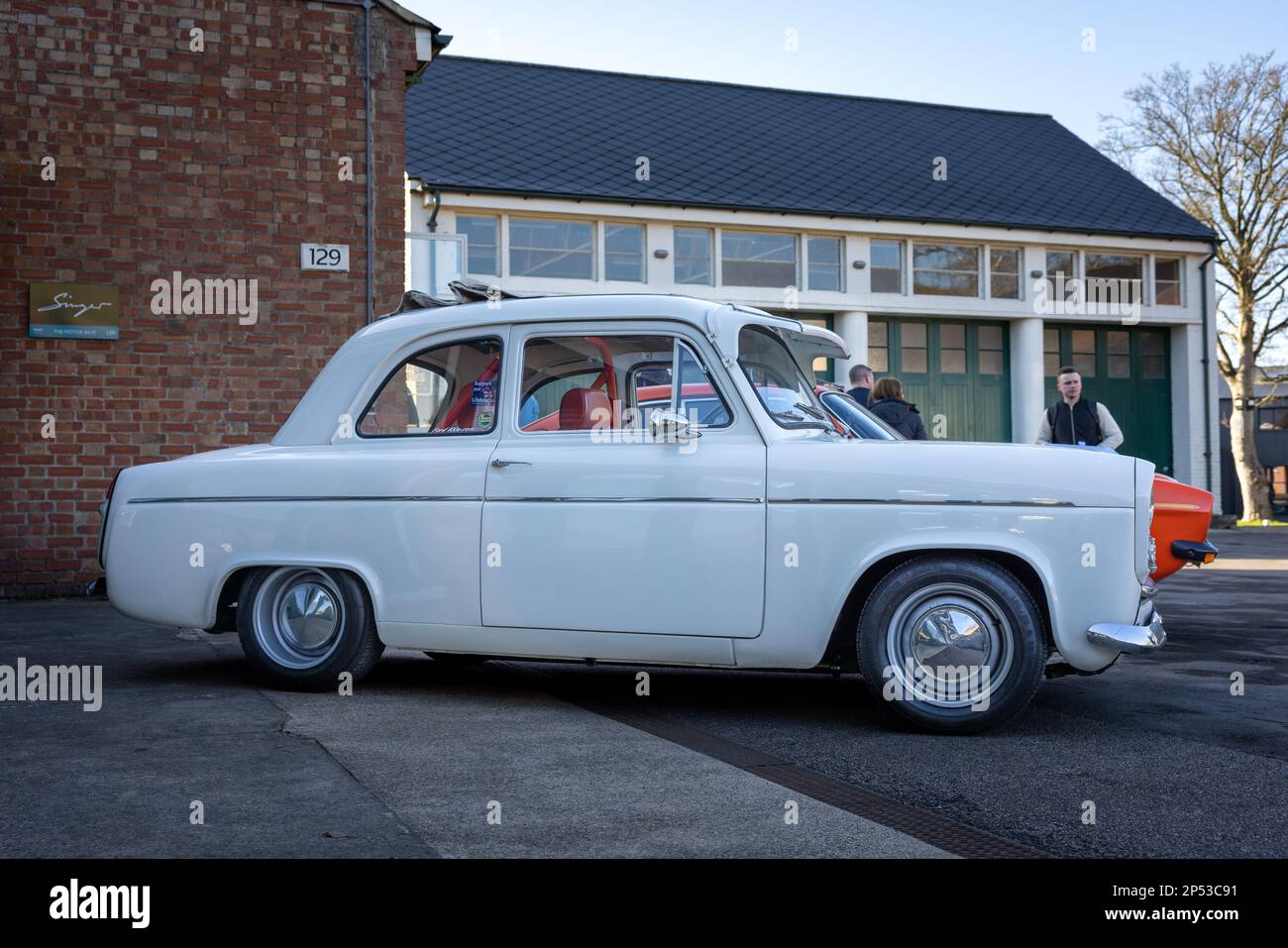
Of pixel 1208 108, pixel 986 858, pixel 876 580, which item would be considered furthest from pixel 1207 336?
pixel 986 858

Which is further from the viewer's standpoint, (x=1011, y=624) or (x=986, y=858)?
(x=1011, y=624)

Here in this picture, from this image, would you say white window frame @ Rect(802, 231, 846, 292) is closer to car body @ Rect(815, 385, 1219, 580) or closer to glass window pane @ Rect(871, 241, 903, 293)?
glass window pane @ Rect(871, 241, 903, 293)

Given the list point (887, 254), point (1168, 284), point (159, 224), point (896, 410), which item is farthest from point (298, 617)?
point (1168, 284)

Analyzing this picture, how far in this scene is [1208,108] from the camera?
32719 millimetres

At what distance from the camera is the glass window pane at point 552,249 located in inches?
946

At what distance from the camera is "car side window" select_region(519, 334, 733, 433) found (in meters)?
5.75

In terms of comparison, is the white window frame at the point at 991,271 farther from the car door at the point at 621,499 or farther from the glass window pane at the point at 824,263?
the car door at the point at 621,499

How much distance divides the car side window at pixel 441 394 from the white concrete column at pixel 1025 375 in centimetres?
2289

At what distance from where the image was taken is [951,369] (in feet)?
90.8

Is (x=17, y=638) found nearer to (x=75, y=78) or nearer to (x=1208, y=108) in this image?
(x=75, y=78)

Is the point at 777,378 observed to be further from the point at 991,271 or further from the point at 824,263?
the point at 991,271

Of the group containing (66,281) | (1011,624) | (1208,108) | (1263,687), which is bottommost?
(1263,687)

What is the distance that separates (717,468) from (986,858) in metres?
2.35

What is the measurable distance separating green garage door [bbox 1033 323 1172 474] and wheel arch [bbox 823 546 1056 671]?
24.3 meters
